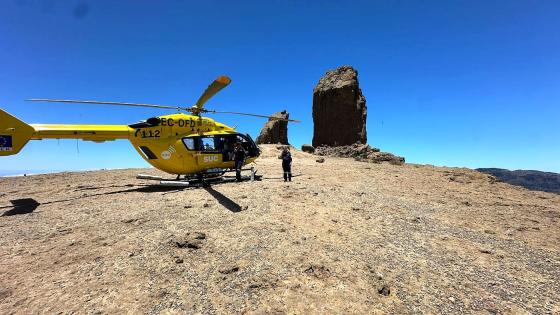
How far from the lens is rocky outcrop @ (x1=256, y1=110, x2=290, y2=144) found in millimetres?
46781

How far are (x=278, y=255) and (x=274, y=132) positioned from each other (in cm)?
4142

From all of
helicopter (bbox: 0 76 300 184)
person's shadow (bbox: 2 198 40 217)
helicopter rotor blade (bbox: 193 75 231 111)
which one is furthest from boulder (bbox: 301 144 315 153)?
person's shadow (bbox: 2 198 40 217)

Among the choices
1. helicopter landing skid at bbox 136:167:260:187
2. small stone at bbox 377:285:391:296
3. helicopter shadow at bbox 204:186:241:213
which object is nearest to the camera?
small stone at bbox 377:285:391:296

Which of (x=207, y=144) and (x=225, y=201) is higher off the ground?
(x=207, y=144)

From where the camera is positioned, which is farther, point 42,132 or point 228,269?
point 42,132

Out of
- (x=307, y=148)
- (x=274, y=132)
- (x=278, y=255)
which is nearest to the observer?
(x=278, y=255)

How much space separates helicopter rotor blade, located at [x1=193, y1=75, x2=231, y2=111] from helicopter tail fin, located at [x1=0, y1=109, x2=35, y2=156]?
642 cm

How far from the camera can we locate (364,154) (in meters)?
34.9

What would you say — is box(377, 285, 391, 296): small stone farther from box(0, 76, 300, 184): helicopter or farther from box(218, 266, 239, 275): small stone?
box(0, 76, 300, 184): helicopter

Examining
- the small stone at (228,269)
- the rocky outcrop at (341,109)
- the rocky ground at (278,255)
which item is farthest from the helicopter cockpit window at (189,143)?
the rocky outcrop at (341,109)

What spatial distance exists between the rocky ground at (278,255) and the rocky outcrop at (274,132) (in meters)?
35.3

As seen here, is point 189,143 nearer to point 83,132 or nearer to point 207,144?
point 207,144

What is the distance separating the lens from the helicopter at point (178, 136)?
41.7 feet

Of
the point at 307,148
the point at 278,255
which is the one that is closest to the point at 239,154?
the point at 278,255
